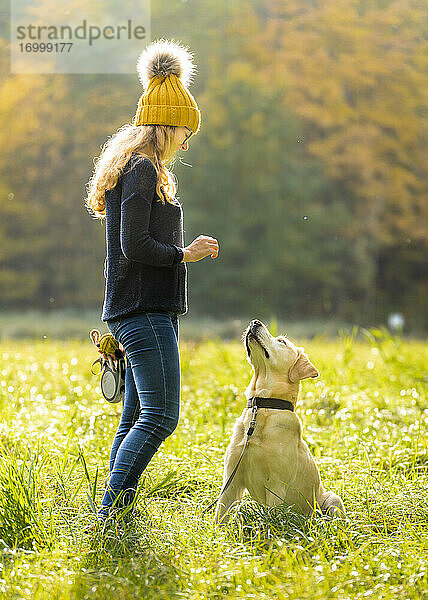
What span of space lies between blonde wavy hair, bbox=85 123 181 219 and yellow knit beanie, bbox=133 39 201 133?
0.12ft

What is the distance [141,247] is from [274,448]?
831mm

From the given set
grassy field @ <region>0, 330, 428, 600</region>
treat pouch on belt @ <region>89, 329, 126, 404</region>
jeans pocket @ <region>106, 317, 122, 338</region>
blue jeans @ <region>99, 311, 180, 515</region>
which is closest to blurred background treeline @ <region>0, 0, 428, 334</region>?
grassy field @ <region>0, 330, 428, 600</region>

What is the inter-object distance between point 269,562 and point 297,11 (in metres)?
11.0

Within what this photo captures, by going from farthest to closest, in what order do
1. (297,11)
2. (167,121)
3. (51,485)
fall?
(297,11) < (51,485) < (167,121)

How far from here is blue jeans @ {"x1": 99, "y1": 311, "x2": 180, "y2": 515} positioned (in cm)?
249

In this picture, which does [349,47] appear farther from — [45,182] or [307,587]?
[307,587]

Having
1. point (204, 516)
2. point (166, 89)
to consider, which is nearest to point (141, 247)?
point (166, 89)

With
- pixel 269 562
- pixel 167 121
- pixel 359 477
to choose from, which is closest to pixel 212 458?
pixel 359 477

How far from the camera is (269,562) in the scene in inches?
90.3

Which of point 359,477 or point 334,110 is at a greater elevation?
point 334,110

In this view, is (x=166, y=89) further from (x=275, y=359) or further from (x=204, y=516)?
(x=204, y=516)

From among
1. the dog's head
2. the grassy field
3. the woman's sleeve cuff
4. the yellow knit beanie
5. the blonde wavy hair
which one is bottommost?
the grassy field

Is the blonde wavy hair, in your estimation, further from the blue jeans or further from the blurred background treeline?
the blurred background treeline

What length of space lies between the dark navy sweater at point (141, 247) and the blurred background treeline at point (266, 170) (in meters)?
9.42
